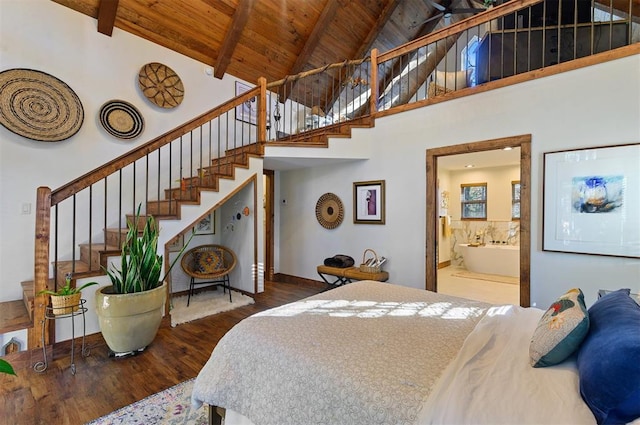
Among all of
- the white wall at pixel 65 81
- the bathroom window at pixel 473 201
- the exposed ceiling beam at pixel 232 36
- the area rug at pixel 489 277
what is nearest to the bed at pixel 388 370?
the white wall at pixel 65 81

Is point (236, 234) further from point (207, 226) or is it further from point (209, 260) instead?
point (207, 226)

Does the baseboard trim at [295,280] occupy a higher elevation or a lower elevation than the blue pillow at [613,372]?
lower

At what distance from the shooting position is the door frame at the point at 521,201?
291 cm

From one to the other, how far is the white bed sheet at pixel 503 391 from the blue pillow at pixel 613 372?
45 mm

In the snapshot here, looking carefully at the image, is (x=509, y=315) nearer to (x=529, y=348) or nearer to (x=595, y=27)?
(x=529, y=348)

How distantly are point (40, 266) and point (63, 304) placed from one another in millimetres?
368

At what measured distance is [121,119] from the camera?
390 centimetres

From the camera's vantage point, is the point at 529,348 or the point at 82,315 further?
the point at 82,315

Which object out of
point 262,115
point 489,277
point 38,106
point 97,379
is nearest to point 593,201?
point 489,277

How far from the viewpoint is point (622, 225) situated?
8.07ft

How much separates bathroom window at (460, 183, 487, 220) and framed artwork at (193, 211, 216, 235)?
520cm

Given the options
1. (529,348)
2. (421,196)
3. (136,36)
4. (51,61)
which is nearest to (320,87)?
(136,36)

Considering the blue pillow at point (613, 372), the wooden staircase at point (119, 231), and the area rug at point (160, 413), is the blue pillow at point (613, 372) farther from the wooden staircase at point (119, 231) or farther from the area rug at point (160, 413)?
the wooden staircase at point (119, 231)

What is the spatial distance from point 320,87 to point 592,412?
617cm
